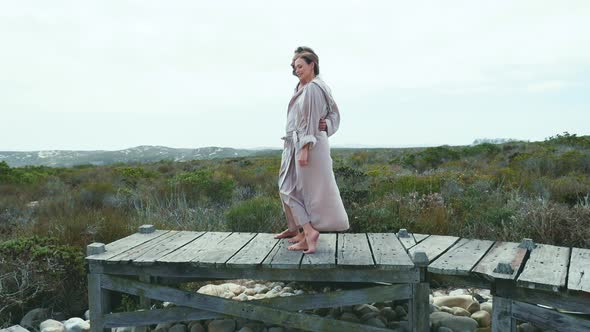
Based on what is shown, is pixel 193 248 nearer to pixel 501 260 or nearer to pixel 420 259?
pixel 420 259

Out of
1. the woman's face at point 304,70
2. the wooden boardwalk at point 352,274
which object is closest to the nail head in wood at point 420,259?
the wooden boardwalk at point 352,274

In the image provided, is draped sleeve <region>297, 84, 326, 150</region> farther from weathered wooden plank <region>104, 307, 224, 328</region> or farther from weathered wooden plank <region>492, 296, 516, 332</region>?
weathered wooden plank <region>492, 296, 516, 332</region>

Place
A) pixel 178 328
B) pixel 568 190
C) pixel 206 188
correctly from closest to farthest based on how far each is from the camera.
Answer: pixel 178 328
pixel 568 190
pixel 206 188

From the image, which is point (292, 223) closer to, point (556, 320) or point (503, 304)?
point (503, 304)

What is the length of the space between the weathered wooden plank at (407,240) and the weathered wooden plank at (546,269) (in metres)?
1.03

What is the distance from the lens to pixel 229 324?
4660mm

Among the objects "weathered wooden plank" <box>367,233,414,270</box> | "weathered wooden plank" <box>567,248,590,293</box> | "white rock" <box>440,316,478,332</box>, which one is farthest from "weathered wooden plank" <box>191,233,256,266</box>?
"weathered wooden plank" <box>567,248,590,293</box>

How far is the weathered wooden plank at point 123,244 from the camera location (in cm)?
418

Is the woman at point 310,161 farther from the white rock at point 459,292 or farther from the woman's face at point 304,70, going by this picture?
the white rock at point 459,292

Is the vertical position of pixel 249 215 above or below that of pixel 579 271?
below

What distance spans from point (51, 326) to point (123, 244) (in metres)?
1.04

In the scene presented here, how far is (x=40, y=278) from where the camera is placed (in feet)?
16.7

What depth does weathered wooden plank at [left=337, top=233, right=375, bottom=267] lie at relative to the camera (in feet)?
12.3

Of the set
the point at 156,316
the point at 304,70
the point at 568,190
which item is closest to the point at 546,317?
the point at 304,70
